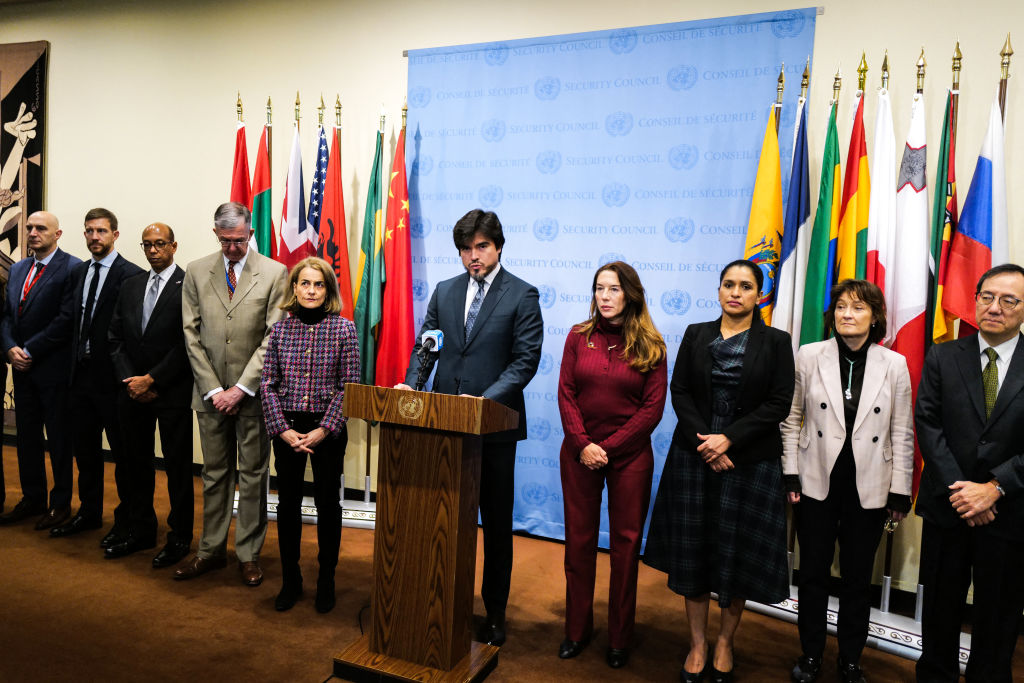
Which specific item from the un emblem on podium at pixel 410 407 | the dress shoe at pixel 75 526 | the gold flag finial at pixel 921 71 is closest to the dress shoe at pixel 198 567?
the dress shoe at pixel 75 526

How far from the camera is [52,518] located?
3773 millimetres

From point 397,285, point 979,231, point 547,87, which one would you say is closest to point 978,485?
point 979,231

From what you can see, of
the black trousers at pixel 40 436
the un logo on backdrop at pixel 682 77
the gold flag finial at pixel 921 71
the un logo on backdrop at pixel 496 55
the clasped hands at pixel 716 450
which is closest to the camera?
the clasped hands at pixel 716 450

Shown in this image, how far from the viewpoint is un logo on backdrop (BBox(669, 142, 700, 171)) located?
3725mm

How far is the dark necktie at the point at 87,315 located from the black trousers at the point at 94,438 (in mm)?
60

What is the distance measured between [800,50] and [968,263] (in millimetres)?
1356

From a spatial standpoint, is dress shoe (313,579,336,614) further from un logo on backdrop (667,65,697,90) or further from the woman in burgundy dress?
un logo on backdrop (667,65,697,90)

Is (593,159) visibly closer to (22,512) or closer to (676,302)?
(676,302)

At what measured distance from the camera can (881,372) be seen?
2.46 meters

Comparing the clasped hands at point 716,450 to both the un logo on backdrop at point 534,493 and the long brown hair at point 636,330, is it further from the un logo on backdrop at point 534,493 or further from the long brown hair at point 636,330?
the un logo on backdrop at point 534,493

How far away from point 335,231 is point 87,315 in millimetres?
1433

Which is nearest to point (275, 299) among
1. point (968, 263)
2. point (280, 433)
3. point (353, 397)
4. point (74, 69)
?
point (280, 433)

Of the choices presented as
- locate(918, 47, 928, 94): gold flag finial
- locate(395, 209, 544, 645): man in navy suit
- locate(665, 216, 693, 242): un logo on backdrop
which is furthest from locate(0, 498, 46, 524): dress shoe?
locate(918, 47, 928, 94): gold flag finial

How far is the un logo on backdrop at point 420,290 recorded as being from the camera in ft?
14.2
